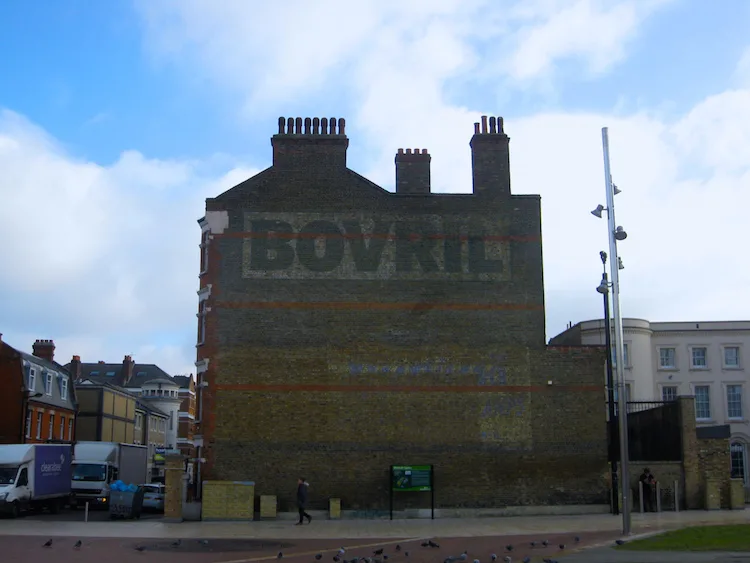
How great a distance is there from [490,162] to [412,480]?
1290 cm

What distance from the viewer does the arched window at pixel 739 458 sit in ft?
176

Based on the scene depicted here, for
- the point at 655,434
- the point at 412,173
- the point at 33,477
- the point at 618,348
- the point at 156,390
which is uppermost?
the point at 412,173

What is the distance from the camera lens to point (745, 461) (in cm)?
5422

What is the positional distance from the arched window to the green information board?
31.8 metres

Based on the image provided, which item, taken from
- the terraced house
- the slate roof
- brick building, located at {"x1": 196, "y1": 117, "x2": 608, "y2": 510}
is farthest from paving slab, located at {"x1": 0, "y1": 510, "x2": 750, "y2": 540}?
the slate roof

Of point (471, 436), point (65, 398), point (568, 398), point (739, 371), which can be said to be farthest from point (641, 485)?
point (65, 398)

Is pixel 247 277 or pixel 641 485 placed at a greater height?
pixel 247 277

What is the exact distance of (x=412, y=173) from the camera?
33719 mm

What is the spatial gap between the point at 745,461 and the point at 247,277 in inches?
1532

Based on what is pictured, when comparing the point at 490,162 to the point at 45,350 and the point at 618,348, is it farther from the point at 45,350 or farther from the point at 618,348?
the point at 45,350

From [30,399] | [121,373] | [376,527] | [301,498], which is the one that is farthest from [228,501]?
[121,373]

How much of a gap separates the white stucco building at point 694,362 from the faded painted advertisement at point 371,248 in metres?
26.6

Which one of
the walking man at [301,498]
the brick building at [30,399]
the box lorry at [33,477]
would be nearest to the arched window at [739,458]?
the walking man at [301,498]

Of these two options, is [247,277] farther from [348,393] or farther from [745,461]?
[745,461]
